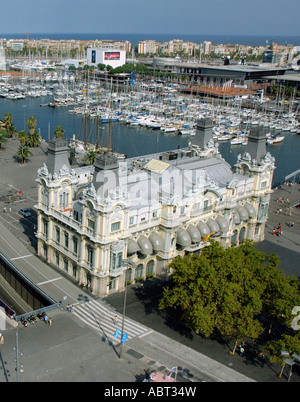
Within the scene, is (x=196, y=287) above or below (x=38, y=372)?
above

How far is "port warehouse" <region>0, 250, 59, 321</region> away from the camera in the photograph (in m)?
63.2

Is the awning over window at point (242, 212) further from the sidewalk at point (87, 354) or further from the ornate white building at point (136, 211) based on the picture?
the sidewalk at point (87, 354)

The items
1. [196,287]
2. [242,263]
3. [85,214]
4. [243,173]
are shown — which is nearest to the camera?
[196,287]

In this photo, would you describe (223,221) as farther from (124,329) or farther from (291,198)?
(291,198)

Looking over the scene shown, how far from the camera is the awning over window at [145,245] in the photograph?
6869 centimetres

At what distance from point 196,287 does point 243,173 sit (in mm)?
36784

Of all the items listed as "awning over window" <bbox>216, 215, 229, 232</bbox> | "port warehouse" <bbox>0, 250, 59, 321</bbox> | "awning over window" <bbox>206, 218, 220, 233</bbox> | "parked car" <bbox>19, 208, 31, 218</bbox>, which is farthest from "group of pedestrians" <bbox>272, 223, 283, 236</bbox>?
"port warehouse" <bbox>0, 250, 59, 321</bbox>

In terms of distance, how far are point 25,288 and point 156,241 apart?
64.4 feet

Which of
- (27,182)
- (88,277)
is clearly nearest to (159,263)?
(88,277)

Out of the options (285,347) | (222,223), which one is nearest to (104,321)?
(285,347)

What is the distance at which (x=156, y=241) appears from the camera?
70312 mm

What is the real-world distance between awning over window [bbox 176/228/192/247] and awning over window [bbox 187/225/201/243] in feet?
2.50

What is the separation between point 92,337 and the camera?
188 feet

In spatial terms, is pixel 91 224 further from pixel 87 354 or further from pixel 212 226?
pixel 212 226
